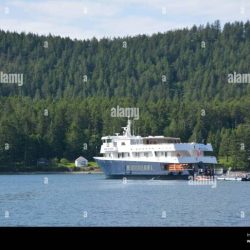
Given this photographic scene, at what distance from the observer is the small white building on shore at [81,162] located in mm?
57169

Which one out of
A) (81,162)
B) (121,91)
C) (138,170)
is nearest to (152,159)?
(138,170)

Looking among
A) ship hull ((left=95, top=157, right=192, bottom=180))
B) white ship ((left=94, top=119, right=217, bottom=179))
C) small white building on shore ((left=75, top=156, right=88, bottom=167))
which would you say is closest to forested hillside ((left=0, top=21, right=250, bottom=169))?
small white building on shore ((left=75, top=156, right=88, bottom=167))

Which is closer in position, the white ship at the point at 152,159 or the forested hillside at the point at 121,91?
the forested hillside at the point at 121,91

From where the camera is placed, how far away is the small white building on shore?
57.2m

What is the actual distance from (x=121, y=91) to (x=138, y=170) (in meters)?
23.2

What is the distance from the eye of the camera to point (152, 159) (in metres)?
57.2

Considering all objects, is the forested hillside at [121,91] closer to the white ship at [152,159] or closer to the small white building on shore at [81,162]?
the small white building on shore at [81,162]

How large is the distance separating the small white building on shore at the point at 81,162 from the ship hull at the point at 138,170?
1262 mm

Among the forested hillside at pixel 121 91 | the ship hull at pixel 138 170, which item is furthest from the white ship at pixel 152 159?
the forested hillside at pixel 121 91

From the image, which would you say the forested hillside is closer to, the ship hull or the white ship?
the white ship

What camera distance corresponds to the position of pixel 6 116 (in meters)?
71.2

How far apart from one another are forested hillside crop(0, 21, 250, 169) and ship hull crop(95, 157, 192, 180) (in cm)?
195

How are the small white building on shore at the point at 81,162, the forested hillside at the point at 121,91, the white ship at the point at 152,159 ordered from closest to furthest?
the forested hillside at the point at 121,91, the white ship at the point at 152,159, the small white building on shore at the point at 81,162
